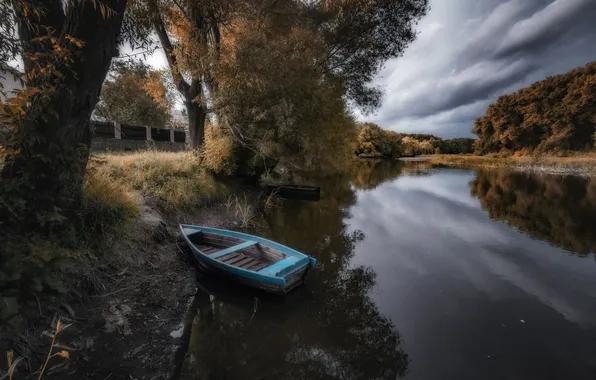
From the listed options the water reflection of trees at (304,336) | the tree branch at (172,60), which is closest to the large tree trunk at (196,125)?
the tree branch at (172,60)

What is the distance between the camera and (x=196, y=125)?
43.7ft

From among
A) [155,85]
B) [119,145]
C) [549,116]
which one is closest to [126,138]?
[119,145]

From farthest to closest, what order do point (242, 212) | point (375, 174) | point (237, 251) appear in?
point (375, 174) < point (242, 212) < point (237, 251)

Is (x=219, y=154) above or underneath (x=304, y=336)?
above

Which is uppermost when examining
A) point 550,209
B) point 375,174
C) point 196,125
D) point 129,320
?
point 196,125

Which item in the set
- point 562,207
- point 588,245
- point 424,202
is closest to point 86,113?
point 588,245

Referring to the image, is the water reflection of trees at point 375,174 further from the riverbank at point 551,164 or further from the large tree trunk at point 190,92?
the large tree trunk at point 190,92

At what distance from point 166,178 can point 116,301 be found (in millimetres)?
5695

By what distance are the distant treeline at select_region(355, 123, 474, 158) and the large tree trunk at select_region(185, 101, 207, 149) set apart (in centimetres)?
2908

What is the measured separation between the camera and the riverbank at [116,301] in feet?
9.43

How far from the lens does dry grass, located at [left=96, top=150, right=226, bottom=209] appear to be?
8.09m

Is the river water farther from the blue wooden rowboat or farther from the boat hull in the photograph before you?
the blue wooden rowboat

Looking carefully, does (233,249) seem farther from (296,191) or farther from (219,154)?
(296,191)

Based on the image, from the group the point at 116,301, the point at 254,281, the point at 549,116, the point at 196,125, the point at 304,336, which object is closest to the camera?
the point at 116,301
